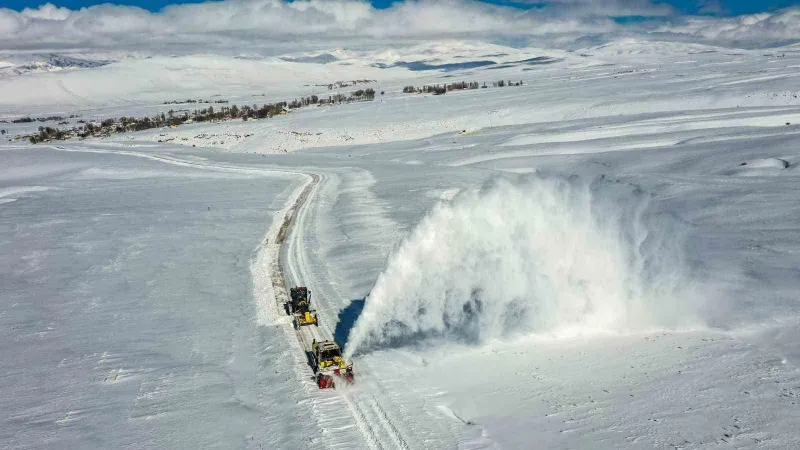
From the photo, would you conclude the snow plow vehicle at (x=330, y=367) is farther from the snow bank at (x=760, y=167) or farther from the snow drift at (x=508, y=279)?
the snow bank at (x=760, y=167)

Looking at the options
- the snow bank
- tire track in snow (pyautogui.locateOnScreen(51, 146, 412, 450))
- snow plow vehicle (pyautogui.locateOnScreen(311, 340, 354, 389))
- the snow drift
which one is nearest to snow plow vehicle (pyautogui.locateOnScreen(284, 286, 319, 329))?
tire track in snow (pyautogui.locateOnScreen(51, 146, 412, 450))

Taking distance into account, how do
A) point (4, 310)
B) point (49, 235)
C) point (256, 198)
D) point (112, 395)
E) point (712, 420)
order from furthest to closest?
point (256, 198)
point (49, 235)
point (4, 310)
point (112, 395)
point (712, 420)

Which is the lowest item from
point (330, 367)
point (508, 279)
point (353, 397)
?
point (353, 397)

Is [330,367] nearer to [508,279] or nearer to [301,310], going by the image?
[301,310]

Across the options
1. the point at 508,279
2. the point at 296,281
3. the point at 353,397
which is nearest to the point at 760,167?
the point at 508,279

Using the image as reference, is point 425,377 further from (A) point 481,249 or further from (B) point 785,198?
(B) point 785,198

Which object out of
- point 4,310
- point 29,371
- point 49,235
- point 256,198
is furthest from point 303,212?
point 29,371
